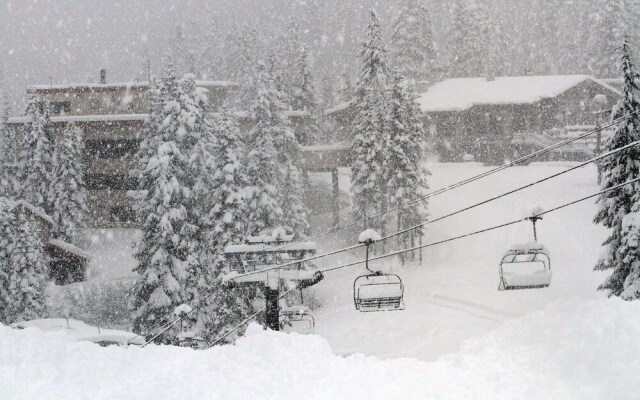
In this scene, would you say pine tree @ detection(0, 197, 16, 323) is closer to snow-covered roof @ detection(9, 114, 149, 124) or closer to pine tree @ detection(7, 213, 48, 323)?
pine tree @ detection(7, 213, 48, 323)

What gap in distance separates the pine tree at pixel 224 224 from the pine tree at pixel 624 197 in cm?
1495

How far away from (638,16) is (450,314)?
49.1 m

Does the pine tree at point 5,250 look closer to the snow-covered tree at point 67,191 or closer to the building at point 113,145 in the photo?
the snow-covered tree at point 67,191

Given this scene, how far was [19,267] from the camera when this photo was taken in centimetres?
3628

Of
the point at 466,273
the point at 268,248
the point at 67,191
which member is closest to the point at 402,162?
the point at 466,273

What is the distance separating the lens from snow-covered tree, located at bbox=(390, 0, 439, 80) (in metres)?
63.8

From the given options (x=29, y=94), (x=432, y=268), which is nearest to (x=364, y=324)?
(x=432, y=268)

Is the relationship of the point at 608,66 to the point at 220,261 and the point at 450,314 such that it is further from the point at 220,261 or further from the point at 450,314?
the point at 220,261

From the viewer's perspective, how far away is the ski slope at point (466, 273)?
27.2 m

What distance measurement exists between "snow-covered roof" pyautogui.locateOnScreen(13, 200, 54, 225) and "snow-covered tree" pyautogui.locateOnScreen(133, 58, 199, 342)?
627 inches

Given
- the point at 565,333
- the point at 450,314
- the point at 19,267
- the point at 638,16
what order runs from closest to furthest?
the point at 565,333, the point at 450,314, the point at 19,267, the point at 638,16

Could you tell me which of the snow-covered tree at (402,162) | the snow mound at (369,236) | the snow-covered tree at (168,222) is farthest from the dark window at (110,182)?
the snow mound at (369,236)

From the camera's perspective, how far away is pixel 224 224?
3008 cm

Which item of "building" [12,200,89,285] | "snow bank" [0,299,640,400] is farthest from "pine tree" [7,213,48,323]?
"snow bank" [0,299,640,400]
